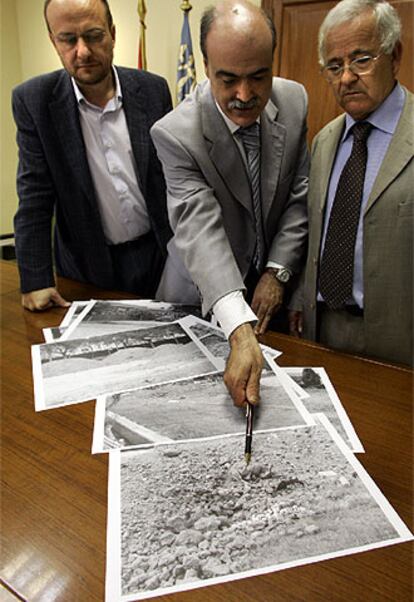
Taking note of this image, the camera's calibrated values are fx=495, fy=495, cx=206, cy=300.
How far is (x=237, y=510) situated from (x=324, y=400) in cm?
37

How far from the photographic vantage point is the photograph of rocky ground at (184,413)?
36.6 inches

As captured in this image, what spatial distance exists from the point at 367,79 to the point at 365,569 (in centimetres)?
109

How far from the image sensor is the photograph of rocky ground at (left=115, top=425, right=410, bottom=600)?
A: 0.66m

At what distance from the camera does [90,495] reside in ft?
2.61

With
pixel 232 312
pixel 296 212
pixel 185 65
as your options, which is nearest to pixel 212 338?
pixel 232 312

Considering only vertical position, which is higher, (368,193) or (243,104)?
(243,104)

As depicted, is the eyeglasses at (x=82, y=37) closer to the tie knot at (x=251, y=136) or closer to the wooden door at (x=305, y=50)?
the tie knot at (x=251, y=136)

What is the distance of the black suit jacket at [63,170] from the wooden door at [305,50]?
1850mm

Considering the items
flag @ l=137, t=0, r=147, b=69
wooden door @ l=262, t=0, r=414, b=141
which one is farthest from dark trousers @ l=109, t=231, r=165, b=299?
flag @ l=137, t=0, r=147, b=69

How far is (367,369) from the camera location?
118 centimetres

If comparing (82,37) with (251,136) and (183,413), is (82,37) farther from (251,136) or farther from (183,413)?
(183,413)

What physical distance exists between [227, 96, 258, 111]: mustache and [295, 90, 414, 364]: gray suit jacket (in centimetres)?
29

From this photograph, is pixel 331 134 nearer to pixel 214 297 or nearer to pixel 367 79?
pixel 367 79

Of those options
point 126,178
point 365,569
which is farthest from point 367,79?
point 365,569
